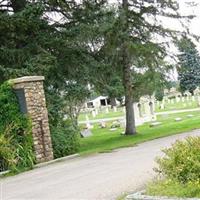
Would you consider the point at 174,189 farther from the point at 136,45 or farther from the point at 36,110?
the point at 136,45

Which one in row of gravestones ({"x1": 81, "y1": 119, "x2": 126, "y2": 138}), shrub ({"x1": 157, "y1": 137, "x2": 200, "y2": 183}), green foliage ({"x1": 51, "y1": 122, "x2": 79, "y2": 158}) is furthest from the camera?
row of gravestones ({"x1": 81, "y1": 119, "x2": 126, "y2": 138})

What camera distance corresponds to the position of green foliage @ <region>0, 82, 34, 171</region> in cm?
1842

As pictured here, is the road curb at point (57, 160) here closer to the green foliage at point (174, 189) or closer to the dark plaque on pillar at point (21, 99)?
the dark plaque on pillar at point (21, 99)

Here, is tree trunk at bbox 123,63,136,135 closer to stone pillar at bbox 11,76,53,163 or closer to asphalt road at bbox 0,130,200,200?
stone pillar at bbox 11,76,53,163

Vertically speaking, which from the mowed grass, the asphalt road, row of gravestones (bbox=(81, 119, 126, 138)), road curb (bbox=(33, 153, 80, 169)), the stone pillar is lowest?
the asphalt road

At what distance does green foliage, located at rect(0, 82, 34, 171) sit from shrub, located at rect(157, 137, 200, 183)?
9.41 metres

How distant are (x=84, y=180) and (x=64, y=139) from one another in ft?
29.4

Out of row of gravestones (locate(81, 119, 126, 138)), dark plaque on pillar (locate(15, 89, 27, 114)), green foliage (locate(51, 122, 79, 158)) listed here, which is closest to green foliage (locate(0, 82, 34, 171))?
dark plaque on pillar (locate(15, 89, 27, 114))

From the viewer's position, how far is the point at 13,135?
19.2m

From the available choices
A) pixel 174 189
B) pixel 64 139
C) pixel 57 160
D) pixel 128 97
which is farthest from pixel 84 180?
pixel 128 97

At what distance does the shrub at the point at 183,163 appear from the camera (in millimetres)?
9109

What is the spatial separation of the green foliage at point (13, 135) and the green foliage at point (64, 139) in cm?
222

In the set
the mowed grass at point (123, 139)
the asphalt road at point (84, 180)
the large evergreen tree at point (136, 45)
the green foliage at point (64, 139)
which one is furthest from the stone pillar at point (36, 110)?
the large evergreen tree at point (136, 45)

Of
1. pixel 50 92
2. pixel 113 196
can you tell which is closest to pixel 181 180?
pixel 113 196
